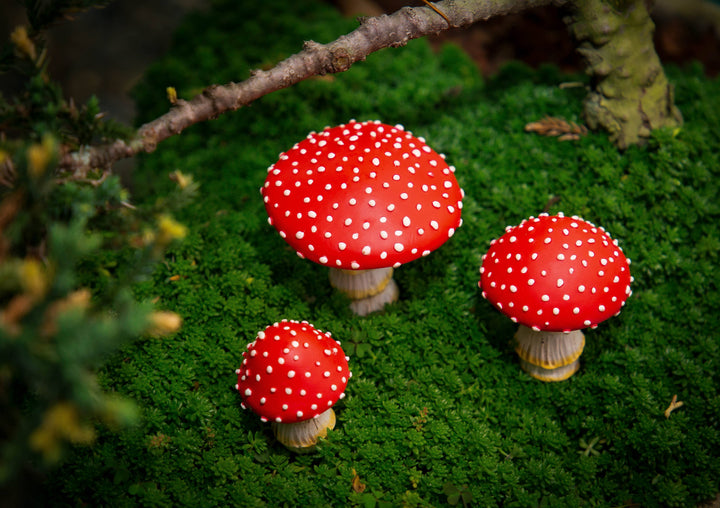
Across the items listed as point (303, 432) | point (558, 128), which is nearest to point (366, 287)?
point (303, 432)

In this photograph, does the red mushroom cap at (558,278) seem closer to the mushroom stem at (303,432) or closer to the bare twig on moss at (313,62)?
the mushroom stem at (303,432)

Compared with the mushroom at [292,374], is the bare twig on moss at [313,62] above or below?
above

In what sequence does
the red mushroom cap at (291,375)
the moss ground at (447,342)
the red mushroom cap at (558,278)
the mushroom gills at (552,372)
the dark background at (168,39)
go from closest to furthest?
the red mushroom cap at (291,375) → the red mushroom cap at (558,278) → the moss ground at (447,342) → the mushroom gills at (552,372) → the dark background at (168,39)

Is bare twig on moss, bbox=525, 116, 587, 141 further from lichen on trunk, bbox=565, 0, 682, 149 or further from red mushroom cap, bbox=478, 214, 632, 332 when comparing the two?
red mushroom cap, bbox=478, 214, 632, 332

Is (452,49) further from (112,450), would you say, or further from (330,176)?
(112,450)

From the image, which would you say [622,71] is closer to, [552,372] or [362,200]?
[552,372]

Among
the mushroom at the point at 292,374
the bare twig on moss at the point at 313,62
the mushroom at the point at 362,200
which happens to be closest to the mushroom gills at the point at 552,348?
the mushroom at the point at 362,200

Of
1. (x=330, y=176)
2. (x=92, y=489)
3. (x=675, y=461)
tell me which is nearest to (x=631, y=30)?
(x=330, y=176)
